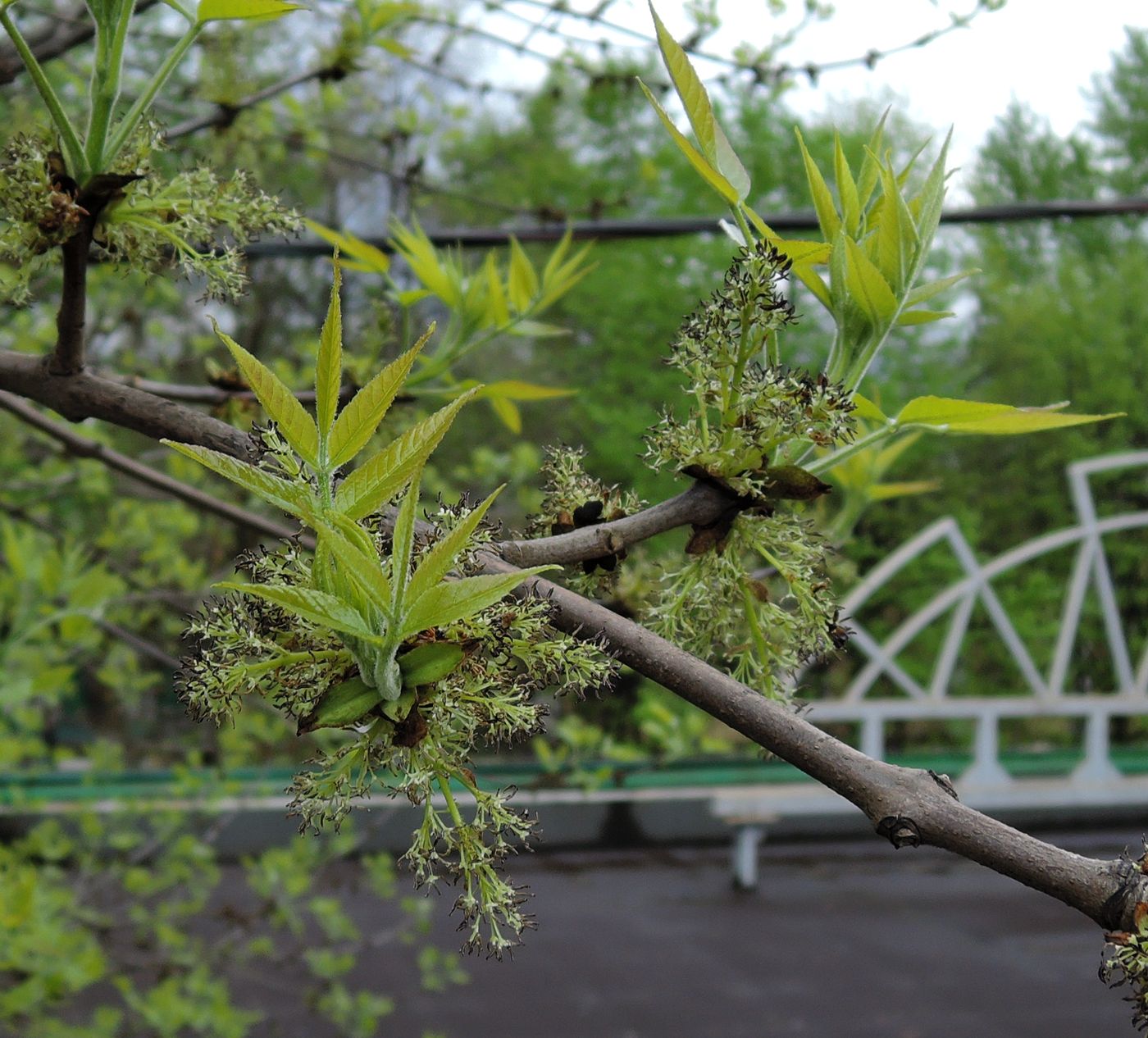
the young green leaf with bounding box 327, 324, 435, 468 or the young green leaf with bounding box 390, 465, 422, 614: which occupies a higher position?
the young green leaf with bounding box 327, 324, 435, 468

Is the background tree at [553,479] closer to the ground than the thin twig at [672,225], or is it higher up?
closer to the ground

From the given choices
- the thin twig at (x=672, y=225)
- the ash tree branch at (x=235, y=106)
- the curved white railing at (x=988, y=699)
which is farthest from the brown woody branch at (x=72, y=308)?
the curved white railing at (x=988, y=699)

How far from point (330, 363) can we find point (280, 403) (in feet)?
0.05

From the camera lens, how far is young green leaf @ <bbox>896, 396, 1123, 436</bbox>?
12.8 inches

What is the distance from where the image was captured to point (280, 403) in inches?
9.2

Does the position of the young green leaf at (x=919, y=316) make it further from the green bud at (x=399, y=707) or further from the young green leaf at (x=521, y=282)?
the young green leaf at (x=521, y=282)

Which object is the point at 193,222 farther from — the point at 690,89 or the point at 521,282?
the point at 521,282

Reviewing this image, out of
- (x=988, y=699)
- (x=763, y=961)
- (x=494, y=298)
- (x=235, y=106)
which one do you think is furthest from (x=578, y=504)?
(x=988, y=699)

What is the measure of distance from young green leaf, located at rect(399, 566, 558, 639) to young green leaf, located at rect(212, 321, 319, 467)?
4 centimetres

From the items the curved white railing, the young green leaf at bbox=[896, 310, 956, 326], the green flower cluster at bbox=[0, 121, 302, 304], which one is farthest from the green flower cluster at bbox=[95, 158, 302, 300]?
the curved white railing

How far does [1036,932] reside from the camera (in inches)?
149

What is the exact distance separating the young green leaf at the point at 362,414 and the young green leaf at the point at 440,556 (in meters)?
0.03

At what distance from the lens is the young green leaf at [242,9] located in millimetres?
344

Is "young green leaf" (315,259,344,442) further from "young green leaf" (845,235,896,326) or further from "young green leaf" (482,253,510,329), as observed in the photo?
"young green leaf" (482,253,510,329)
